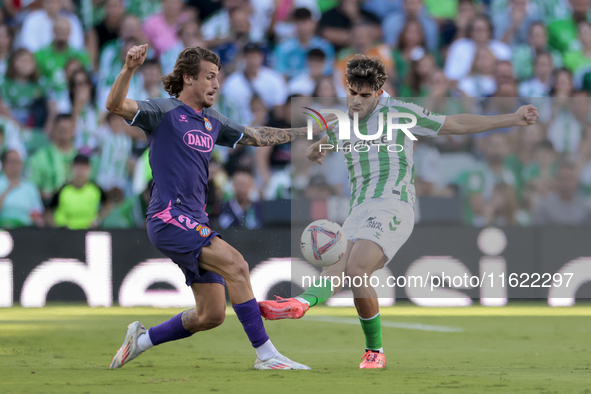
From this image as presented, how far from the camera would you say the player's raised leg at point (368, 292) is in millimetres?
5230

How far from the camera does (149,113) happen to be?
16.1 feet

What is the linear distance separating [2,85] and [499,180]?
733 cm

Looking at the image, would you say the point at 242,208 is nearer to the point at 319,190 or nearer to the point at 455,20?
the point at 319,190

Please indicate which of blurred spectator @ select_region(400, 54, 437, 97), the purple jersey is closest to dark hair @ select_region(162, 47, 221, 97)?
the purple jersey

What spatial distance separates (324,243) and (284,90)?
6.33m

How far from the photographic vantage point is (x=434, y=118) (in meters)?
5.63

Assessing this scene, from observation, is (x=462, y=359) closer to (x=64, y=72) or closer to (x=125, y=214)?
(x=125, y=214)

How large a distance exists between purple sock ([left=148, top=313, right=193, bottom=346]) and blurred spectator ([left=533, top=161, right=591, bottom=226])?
628 cm

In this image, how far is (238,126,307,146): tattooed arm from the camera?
5672 millimetres

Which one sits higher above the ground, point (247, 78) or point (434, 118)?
point (247, 78)

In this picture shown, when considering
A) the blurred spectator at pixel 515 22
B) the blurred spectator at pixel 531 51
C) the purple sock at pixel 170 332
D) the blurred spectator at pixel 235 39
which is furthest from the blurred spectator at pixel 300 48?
the purple sock at pixel 170 332

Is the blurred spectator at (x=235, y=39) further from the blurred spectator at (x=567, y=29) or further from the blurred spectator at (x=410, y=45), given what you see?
the blurred spectator at (x=567, y=29)

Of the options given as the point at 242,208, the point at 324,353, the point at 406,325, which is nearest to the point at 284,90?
the point at 242,208

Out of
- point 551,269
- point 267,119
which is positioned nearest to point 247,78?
point 267,119
